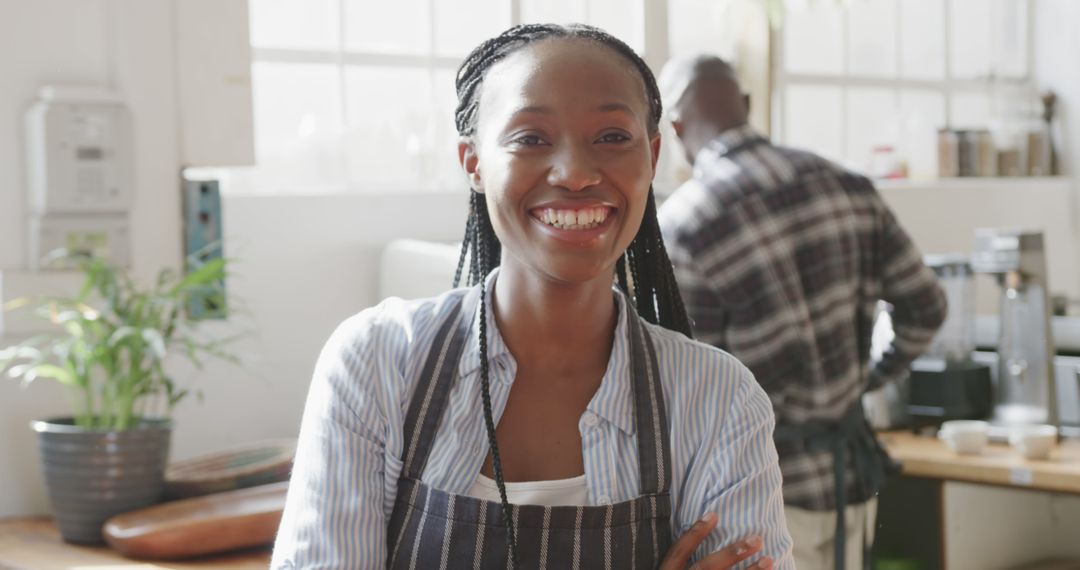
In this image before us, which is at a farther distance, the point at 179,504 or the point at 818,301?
the point at 818,301

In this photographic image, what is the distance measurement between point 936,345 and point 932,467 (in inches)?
21.1

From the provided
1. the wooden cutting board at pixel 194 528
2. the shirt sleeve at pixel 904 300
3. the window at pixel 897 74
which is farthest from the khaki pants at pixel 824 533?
the window at pixel 897 74

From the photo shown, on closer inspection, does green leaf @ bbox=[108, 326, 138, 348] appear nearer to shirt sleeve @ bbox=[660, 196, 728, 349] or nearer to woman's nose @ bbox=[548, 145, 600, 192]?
shirt sleeve @ bbox=[660, 196, 728, 349]

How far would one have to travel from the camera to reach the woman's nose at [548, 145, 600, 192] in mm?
1263

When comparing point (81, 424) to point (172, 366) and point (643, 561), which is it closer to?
point (172, 366)

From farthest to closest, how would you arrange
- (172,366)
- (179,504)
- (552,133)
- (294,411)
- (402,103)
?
(402,103) → (294,411) → (172,366) → (179,504) → (552,133)

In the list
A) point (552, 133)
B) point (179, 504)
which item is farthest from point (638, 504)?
point (179, 504)

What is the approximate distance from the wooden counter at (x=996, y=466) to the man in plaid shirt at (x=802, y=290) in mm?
418

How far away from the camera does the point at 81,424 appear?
2439 mm

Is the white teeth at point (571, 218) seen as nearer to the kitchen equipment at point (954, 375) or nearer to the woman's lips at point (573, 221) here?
the woman's lips at point (573, 221)

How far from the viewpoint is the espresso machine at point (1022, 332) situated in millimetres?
3367

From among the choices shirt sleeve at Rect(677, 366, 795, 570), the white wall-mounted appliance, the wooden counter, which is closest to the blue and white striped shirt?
shirt sleeve at Rect(677, 366, 795, 570)

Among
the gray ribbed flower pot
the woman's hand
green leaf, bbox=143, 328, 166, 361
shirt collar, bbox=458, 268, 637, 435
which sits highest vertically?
shirt collar, bbox=458, 268, 637, 435

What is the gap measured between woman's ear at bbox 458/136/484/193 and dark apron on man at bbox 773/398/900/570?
1.35 m
